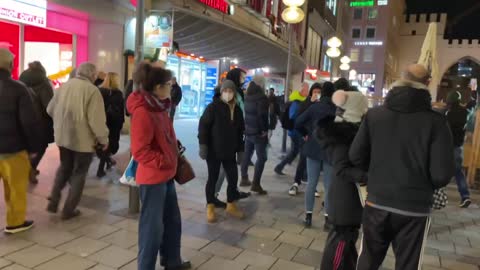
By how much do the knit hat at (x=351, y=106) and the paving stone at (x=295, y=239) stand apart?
5.81ft

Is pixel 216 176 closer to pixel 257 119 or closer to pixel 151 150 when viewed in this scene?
pixel 257 119

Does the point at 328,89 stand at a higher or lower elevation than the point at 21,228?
higher

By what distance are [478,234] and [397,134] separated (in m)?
3.83

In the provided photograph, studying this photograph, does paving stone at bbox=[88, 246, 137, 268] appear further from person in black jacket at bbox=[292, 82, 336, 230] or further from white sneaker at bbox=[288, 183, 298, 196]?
white sneaker at bbox=[288, 183, 298, 196]

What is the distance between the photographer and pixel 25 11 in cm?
930

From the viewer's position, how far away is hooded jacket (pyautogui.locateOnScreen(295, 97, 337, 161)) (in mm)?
4934

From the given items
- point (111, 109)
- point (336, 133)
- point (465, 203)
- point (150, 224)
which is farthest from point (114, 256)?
point (465, 203)

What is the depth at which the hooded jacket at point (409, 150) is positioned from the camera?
2.54 metres

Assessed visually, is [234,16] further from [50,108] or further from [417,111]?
[417,111]

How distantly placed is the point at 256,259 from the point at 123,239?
139cm

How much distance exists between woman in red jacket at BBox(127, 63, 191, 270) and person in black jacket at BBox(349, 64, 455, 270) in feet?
4.75

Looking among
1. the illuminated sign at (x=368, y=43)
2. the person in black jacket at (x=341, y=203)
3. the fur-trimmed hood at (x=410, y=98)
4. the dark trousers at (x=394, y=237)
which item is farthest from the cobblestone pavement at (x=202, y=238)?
the illuminated sign at (x=368, y=43)

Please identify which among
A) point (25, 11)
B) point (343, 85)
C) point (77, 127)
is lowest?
point (77, 127)

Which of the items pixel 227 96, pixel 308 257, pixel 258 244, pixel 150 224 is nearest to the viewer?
pixel 150 224
